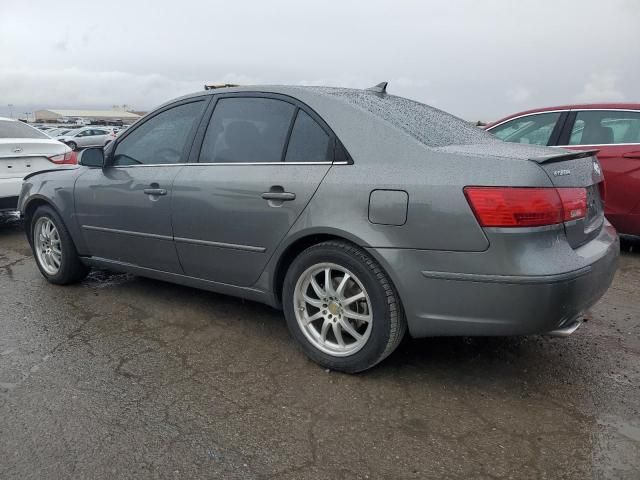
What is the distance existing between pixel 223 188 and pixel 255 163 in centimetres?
26

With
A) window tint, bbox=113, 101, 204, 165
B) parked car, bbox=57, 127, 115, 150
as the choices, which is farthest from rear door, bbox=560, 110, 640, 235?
parked car, bbox=57, 127, 115, 150

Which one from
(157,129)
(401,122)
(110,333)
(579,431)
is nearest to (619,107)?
(401,122)

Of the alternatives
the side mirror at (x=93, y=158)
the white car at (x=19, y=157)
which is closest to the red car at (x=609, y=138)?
the side mirror at (x=93, y=158)

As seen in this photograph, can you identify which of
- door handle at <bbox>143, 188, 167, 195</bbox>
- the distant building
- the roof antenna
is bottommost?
the distant building

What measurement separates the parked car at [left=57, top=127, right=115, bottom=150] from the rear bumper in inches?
1064

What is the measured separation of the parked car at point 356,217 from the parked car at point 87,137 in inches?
999

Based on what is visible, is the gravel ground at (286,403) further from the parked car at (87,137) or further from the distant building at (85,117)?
the distant building at (85,117)

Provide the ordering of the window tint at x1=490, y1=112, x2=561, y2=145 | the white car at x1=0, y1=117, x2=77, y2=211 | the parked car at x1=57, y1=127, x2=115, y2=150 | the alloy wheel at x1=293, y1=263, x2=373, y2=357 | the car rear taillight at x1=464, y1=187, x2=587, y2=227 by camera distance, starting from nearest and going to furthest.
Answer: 1. the car rear taillight at x1=464, y1=187, x2=587, y2=227
2. the alloy wheel at x1=293, y1=263, x2=373, y2=357
3. the window tint at x1=490, y1=112, x2=561, y2=145
4. the white car at x1=0, y1=117, x2=77, y2=211
5. the parked car at x1=57, y1=127, x2=115, y2=150

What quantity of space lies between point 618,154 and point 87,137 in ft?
93.9

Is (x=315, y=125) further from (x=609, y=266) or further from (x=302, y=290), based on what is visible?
(x=609, y=266)

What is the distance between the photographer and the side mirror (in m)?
A: 4.11

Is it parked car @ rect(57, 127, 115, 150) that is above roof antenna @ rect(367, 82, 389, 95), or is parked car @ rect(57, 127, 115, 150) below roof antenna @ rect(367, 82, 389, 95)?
below

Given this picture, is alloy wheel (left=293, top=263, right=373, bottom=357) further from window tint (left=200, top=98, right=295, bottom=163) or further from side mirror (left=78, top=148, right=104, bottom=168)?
side mirror (left=78, top=148, right=104, bottom=168)

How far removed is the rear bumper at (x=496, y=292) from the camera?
243 cm
